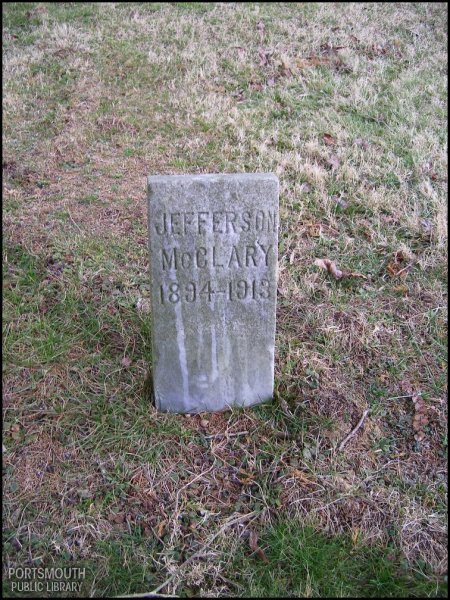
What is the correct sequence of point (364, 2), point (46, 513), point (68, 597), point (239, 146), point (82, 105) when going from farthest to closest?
point (364, 2) → point (82, 105) → point (239, 146) → point (46, 513) → point (68, 597)

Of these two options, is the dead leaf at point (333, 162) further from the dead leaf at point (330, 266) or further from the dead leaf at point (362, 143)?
the dead leaf at point (330, 266)

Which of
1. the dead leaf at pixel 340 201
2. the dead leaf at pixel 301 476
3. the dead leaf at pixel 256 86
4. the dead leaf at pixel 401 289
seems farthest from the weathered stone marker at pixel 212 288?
the dead leaf at pixel 256 86

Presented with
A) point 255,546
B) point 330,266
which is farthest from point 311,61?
point 255,546

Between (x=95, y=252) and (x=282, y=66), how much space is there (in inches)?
177

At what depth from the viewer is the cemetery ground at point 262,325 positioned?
2.76 metres

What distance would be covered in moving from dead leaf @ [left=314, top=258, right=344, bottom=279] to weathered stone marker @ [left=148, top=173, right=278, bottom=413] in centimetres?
133

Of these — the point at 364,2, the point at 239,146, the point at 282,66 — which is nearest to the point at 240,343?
the point at 239,146

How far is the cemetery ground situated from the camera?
9.07 feet

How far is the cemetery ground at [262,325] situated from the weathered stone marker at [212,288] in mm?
230

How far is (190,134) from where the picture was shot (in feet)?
20.1

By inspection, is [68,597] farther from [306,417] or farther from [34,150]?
[34,150]

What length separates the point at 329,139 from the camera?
602 cm

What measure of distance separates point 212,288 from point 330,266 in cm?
169

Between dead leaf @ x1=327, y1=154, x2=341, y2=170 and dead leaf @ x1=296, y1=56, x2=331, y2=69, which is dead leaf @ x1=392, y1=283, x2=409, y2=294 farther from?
dead leaf @ x1=296, y1=56, x2=331, y2=69
